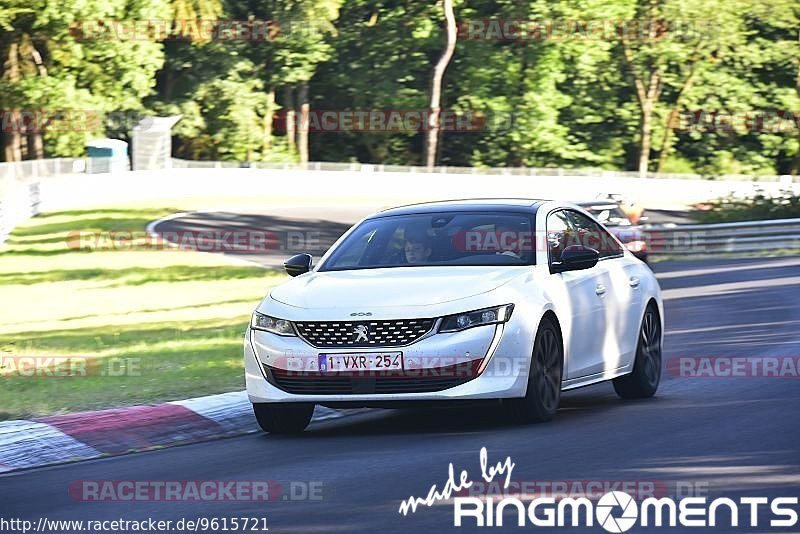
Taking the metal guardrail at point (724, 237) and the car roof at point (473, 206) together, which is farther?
the metal guardrail at point (724, 237)

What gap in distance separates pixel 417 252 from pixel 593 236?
1669mm

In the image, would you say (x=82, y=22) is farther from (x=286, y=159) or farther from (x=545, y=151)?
(x=545, y=151)

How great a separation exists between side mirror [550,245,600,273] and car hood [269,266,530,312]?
1.01 feet

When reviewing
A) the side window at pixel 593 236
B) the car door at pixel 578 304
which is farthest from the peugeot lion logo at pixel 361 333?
the side window at pixel 593 236

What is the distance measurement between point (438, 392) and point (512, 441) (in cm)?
61

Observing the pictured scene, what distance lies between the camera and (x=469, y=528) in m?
6.78

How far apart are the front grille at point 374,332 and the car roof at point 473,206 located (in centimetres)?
172

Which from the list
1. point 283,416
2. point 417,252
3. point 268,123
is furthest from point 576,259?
point 268,123

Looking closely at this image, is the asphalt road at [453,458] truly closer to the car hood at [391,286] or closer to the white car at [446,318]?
the white car at [446,318]

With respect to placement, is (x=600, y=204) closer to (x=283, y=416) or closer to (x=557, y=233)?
(x=557, y=233)

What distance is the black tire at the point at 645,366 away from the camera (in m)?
11.7

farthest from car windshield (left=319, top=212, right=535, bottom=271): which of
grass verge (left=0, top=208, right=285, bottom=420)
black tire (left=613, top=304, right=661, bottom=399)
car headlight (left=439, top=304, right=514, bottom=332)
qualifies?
grass verge (left=0, top=208, right=285, bottom=420)

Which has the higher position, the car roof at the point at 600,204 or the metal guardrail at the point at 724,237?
the car roof at the point at 600,204

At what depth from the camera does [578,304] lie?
1067 cm
